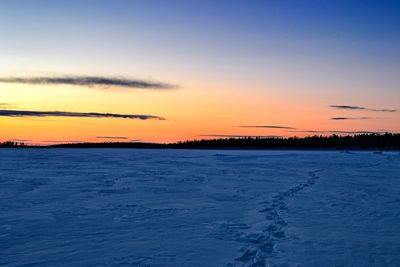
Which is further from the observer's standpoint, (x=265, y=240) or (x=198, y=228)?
(x=198, y=228)

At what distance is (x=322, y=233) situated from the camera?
751 centimetres

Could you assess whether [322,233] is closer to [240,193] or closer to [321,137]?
[240,193]

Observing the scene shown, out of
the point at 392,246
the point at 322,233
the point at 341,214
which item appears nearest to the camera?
the point at 392,246

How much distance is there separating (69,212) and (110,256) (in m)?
3.99

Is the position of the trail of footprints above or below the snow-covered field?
above

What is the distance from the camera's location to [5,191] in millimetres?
13406

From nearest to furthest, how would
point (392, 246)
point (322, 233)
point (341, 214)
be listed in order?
point (392, 246) < point (322, 233) < point (341, 214)

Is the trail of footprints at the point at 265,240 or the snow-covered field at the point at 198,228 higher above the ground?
the trail of footprints at the point at 265,240

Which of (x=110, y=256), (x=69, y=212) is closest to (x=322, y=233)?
(x=110, y=256)

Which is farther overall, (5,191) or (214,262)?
(5,191)

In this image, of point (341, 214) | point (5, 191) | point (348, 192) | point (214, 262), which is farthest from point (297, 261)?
point (5, 191)

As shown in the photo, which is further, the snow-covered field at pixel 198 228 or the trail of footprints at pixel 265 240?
the snow-covered field at pixel 198 228

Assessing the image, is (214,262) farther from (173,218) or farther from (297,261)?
(173,218)

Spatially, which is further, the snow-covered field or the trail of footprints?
the snow-covered field
